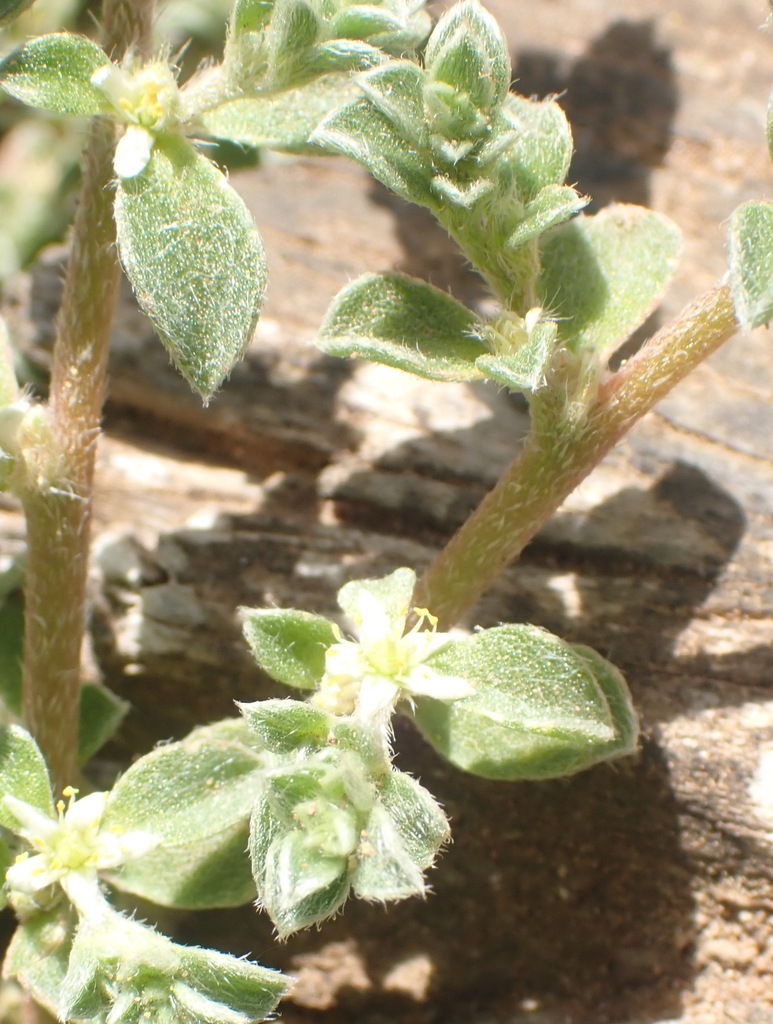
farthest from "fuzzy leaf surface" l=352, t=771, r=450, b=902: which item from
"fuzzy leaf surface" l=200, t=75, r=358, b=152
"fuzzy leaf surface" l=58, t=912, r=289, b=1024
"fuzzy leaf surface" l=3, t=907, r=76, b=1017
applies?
"fuzzy leaf surface" l=200, t=75, r=358, b=152

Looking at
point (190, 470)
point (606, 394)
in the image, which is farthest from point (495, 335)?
point (190, 470)

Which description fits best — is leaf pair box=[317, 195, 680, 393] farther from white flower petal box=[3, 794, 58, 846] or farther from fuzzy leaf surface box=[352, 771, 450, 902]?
white flower petal box=[3, 794, 58, 846]


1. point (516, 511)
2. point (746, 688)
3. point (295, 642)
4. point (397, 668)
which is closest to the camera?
point (397, 668)

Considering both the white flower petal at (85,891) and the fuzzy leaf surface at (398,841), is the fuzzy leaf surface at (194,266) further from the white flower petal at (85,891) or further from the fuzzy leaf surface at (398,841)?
the white flower petal at (85,891)

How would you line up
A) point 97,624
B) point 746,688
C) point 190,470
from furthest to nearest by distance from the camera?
point 190,470 → point 97,624 → point 746,688

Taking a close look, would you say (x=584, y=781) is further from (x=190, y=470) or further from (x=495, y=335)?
(x=190, y=470)

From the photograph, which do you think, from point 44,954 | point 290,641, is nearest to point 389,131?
point 290,641

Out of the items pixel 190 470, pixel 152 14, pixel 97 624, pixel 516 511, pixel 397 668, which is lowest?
pixel 97 624

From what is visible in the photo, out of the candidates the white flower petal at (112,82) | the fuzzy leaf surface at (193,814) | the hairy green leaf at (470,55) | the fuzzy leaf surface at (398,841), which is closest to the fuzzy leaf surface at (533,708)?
the fuzzy leaf surface at (398,841)
